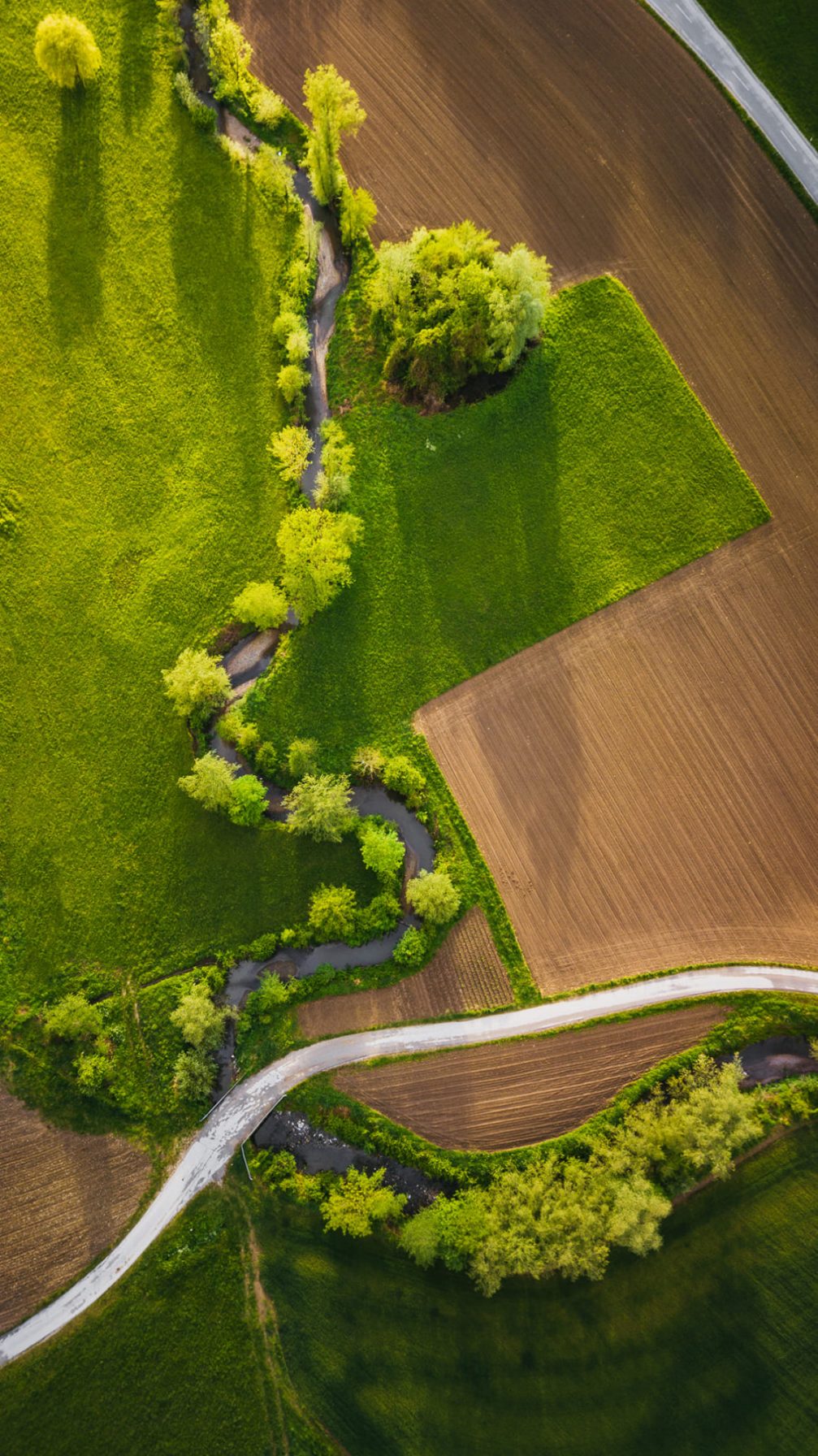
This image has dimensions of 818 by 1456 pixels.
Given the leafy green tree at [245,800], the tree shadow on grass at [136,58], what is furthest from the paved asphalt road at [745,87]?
the leafy green tree at [245,800]

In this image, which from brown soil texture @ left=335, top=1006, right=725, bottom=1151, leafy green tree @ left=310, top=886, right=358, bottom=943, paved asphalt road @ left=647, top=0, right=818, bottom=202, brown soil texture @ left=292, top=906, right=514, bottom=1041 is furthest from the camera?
paved asphalt road @ left=647, top=0, right=818, bottom=202

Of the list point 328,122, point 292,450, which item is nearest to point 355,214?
point 328,122

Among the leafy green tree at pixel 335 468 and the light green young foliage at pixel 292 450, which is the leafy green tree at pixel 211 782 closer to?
the leafy green tree at pixel 335 468

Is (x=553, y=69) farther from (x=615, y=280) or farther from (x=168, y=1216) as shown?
(x=168, y=1216)

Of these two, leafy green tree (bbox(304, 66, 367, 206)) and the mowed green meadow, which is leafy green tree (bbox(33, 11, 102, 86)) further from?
leafy green tree (bbox(304, 66, 367, 206))

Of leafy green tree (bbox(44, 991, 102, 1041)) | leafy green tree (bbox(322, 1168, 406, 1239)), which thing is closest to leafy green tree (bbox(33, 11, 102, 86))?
leafy green tree (bbox(44, 991, 102, 1041))

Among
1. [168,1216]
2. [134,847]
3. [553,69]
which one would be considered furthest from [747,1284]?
[553,69]
